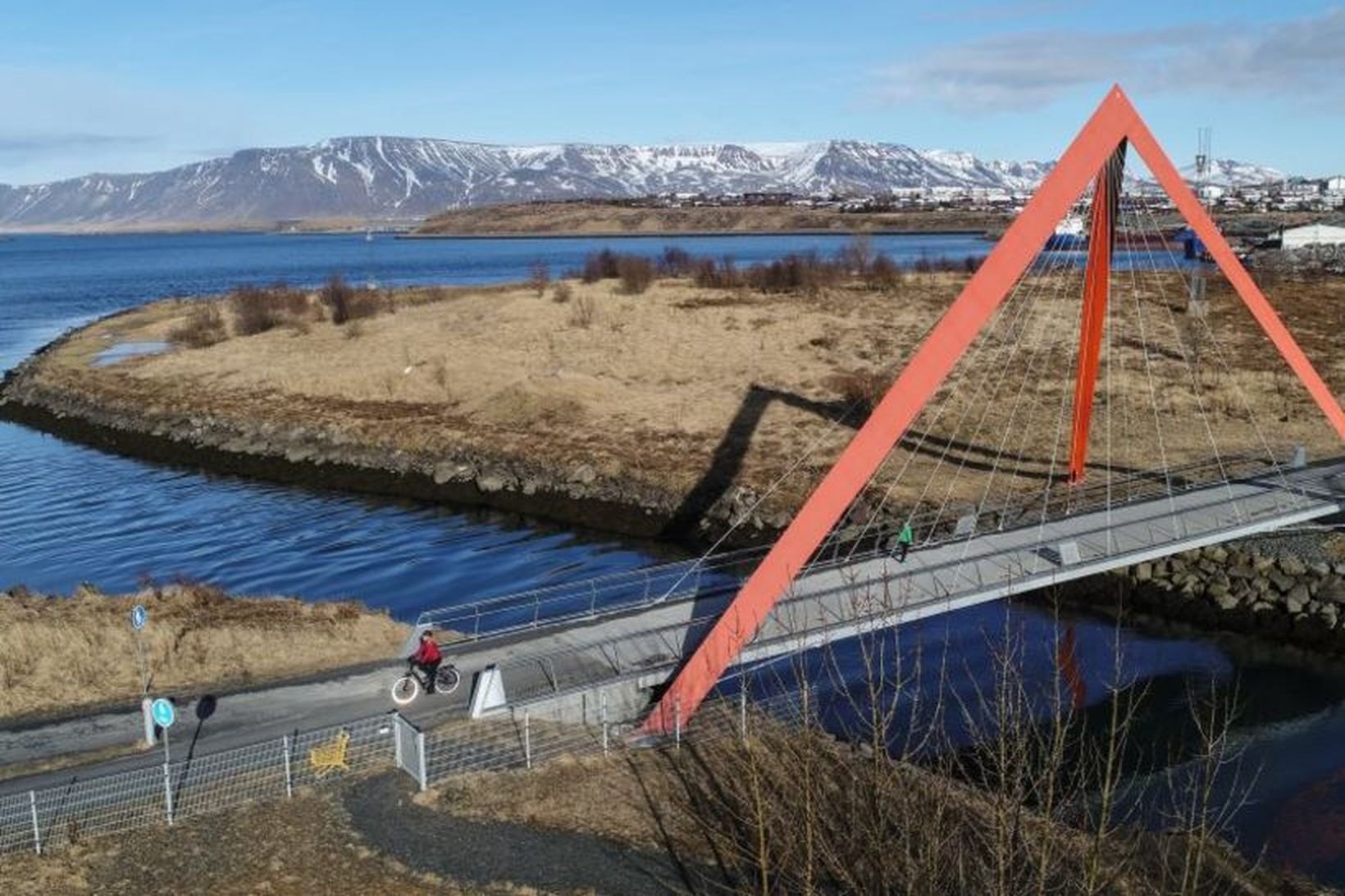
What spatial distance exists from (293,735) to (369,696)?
101 inches

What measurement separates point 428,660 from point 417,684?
0.56m

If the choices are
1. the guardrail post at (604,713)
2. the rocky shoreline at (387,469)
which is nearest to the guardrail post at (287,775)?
the guardrail post at (604,713)

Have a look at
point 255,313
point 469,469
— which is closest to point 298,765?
point 469,469

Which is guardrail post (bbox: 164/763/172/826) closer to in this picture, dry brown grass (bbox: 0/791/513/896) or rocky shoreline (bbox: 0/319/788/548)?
dry brown grass (bbox: 0/791/513/896)

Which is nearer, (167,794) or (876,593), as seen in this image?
(167,794)

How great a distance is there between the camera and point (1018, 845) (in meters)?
12.8

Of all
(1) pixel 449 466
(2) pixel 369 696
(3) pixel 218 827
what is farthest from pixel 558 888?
(1) pixel 449 466

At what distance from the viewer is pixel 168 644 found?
2512 cm

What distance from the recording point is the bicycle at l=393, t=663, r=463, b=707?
21.7 metres

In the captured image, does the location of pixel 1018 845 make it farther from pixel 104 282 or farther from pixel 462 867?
pixel 104 282

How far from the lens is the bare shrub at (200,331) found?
77625mm

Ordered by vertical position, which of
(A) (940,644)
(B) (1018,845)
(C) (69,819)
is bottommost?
(A) (940,644)

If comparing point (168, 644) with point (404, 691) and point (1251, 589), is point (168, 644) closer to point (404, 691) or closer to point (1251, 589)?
point (404, 691)

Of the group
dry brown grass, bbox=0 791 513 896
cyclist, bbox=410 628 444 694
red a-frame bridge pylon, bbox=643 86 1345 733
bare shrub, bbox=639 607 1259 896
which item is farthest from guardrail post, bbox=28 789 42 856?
red a-frame bridge pylon, bbox=643 86 1345 733
